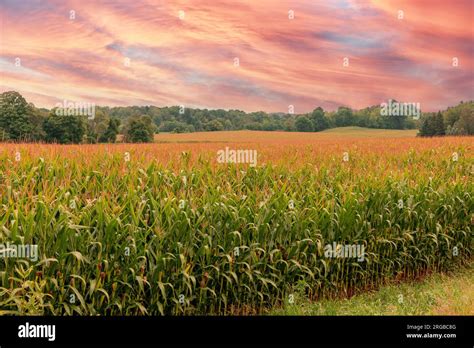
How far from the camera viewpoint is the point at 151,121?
44.7 meters

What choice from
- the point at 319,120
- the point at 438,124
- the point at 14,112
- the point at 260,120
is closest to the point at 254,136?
the point at 260,120

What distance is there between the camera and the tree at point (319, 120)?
67356mm

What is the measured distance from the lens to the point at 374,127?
7438 centimetres

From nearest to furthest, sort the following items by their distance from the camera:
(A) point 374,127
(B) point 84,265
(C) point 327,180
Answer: (B) point 84,265, (C) point 327,180, (A) point 374,127

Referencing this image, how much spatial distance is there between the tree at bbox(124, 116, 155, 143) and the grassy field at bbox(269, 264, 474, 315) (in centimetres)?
3563

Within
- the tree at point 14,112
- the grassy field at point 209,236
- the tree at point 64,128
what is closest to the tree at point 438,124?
the tree at point 64,128

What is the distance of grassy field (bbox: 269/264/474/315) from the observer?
7.28 meters

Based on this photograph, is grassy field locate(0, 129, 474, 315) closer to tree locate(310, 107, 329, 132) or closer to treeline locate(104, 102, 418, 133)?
treeline locate(104, 102, 418, 133)

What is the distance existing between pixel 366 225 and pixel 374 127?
6886 centimetres

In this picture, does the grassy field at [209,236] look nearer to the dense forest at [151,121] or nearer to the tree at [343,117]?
the dense forest at [151,121]

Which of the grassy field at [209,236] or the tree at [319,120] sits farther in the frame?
the tree at [319,120]

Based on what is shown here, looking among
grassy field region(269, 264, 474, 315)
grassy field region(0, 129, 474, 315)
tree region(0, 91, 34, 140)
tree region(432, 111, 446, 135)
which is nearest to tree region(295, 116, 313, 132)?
tree region(432, 111, 446, 135)

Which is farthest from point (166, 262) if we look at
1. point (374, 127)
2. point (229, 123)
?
point (374, 127)
